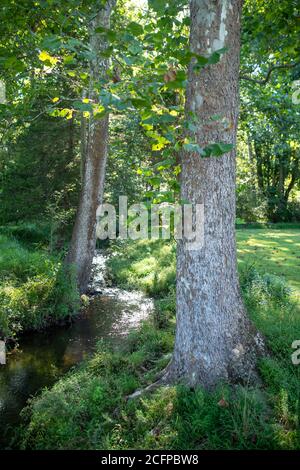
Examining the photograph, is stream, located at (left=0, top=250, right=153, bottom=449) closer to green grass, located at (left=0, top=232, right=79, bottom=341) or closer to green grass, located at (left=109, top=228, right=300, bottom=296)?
green grass, located at (left=0, top=232, right=79, bottom=341)

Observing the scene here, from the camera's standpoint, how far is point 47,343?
817cm

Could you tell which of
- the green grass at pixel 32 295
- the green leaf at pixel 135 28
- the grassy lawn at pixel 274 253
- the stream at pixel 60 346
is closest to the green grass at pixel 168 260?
the grassy lawn at pixel 274 253

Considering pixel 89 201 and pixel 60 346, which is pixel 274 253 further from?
pixel 60 346

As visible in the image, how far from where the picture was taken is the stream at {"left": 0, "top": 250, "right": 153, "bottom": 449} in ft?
19.6

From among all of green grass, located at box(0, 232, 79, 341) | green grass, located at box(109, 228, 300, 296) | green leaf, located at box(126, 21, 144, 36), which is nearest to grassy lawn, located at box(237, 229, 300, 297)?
green grass, located at box(109, 228, 300, 296)

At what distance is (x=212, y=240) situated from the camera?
4.34 meters

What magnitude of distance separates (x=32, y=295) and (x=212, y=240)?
18.8 feet

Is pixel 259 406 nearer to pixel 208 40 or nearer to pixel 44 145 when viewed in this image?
pixel 208 40

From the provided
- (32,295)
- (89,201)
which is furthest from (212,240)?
(89,201)

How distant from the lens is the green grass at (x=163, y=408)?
3887mm

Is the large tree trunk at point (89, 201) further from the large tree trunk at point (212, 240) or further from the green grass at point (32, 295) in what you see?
the large tree trunk at point (212, 240)

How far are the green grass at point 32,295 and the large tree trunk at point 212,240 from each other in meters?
4.65

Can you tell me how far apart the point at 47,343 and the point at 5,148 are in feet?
33.4
